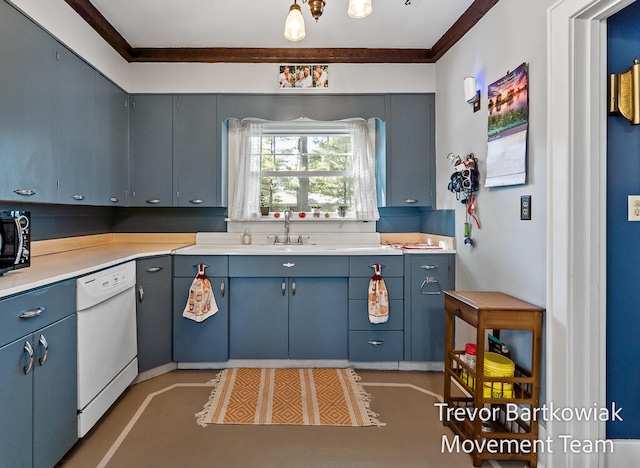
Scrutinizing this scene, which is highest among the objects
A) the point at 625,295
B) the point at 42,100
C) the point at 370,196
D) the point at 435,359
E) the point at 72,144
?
the point at 42,100

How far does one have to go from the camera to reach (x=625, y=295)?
1727 millimetres

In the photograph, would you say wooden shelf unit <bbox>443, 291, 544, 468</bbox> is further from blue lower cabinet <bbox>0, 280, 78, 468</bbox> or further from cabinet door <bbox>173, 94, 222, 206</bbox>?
cabinet door <bbox>173, 94, 222, 206</bbox>

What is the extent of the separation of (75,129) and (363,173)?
2296 millimetres

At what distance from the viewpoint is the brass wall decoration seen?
1647 mm

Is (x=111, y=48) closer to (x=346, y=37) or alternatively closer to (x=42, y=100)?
(x=42, y=100)

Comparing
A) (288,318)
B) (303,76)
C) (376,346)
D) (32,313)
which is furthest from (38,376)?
(303,76)

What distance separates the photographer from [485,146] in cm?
240

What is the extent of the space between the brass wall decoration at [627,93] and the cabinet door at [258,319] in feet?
7.47

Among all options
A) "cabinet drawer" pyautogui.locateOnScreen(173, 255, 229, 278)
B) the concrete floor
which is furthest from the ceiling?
the concrete floor

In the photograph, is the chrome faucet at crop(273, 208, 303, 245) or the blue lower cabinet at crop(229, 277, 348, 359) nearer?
the blue lower cabinet at crop(229, 277, 348, 359)

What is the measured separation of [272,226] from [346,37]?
1.75 m

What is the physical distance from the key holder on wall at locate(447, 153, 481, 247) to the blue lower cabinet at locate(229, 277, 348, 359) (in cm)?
105

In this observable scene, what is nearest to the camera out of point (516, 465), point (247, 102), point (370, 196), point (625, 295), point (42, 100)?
point (625, 295)

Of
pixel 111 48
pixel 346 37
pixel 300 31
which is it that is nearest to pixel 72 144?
pixel 111 48
